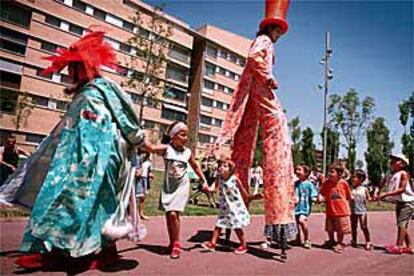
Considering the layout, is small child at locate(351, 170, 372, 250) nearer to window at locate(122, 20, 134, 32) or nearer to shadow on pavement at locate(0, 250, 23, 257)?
shadow on pavement at locate(0, 250, 23, 257)

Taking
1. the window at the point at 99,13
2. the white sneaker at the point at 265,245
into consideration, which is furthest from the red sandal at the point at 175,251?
the window at the point at 99,13

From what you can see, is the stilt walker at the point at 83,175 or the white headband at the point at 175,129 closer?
the stilt walker at the point at 83,175

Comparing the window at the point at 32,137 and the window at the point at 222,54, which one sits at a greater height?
the window at the point at 222,54

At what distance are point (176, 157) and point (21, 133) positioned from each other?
34.8 meters

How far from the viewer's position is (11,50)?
3547cm

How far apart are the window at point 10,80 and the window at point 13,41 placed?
210cm

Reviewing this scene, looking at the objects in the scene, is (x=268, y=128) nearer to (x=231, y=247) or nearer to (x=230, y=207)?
(x=230, y=207)

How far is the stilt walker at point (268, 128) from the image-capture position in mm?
5516

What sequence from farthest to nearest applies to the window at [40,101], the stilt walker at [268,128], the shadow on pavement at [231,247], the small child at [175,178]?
the window at [40,101] < the stilt walker at [268,128] < the shadow on pavement at [231,247] < the small child at [175,178]

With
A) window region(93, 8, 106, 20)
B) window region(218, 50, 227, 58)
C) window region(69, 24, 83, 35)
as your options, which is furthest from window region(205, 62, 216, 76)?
window region(69, 24, 83, 35)

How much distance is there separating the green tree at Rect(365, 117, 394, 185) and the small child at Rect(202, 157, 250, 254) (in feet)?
136

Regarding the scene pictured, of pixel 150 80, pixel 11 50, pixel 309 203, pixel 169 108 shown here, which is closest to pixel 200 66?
pixel 169 108

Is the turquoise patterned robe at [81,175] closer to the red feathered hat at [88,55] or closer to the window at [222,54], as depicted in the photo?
the red feathered hat at [88,55]

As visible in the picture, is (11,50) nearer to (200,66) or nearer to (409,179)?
(200,66)
